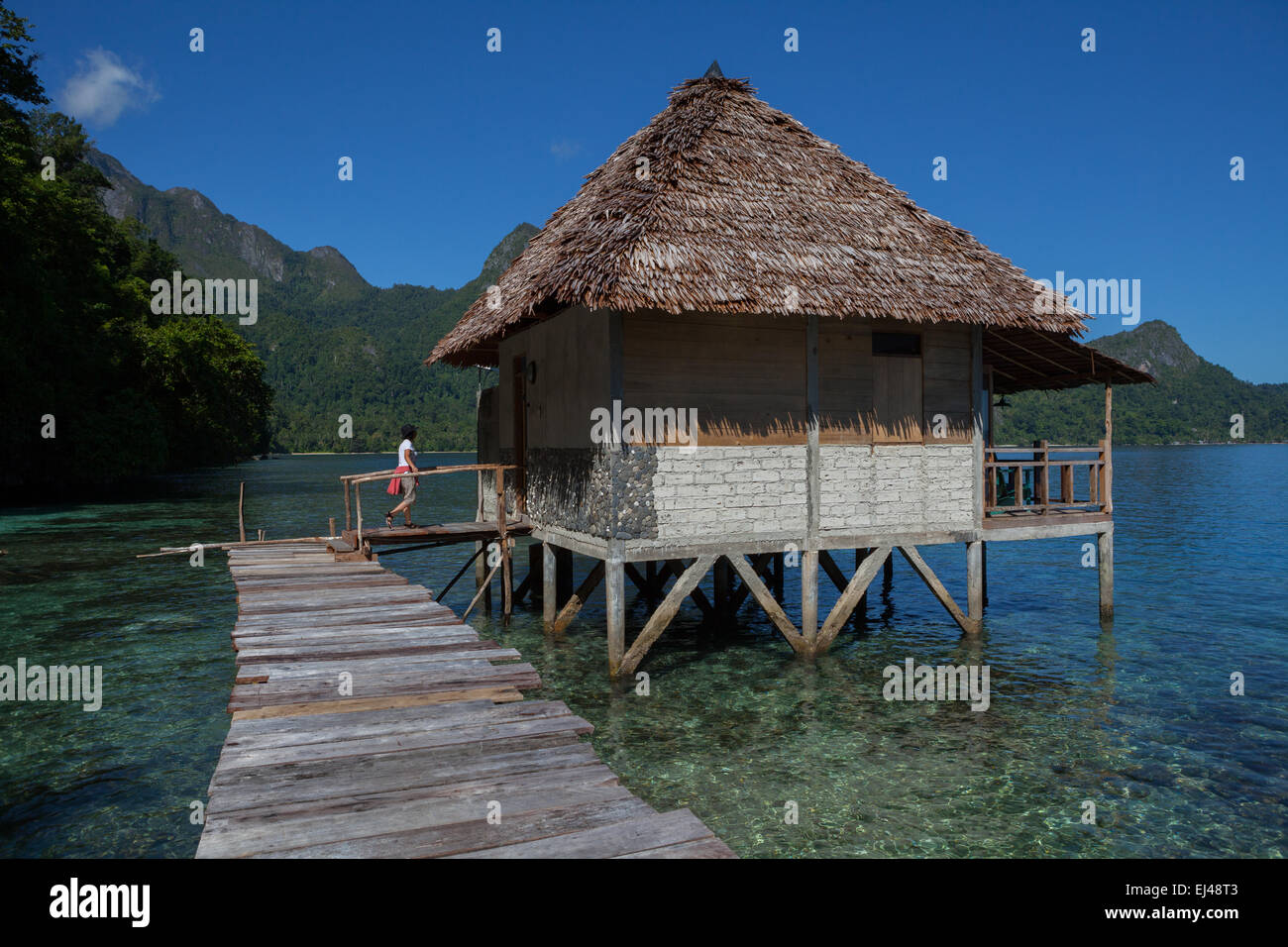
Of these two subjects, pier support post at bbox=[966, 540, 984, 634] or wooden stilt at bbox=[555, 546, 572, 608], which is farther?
wooden stilt at bbox=[555, 546, 572, 608]

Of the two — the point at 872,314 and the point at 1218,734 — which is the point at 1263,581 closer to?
the point at 1218,734

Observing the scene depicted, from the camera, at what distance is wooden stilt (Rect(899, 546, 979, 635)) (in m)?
13.2

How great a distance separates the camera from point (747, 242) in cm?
1176

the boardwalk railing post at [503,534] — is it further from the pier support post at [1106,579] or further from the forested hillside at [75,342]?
the forested hillside at [75,342]

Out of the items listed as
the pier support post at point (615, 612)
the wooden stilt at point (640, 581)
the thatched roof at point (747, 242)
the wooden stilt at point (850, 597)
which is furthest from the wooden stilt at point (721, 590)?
the thatched roof at point (747, 242)

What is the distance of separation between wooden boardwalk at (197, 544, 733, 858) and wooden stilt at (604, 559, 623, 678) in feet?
12.6

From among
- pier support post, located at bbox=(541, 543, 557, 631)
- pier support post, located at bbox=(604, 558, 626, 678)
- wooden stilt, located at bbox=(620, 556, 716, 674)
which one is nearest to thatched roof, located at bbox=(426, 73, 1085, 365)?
pier support post, located at bbox=(604, 558, 626, 678)

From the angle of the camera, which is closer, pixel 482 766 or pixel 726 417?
pixel 482 766

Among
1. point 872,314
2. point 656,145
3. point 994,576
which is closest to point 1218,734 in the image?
point 872,314

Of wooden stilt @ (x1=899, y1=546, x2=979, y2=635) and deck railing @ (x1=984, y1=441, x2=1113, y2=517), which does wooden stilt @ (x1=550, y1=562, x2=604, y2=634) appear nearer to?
wooden stilt @ (x1=899, y1=546, x2=979, y2=635)

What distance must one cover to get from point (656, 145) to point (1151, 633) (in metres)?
12.3

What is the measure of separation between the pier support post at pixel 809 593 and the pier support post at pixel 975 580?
115 inches

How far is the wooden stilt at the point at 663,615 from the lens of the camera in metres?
11.6
